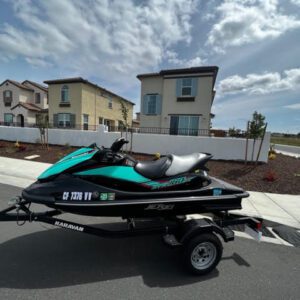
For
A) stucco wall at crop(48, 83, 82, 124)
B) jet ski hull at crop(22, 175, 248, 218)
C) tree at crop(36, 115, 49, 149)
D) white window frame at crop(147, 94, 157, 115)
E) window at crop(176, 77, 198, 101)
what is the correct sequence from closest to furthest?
jet ski hull at crop(22, 175, 248, 218), tree at crop(36, 115, 49, 149), window at crop(176, 77, 198, 101), white window frame at crop(147, 94, 157, 115), stucco wall at crop(48, 83, 82, 124)

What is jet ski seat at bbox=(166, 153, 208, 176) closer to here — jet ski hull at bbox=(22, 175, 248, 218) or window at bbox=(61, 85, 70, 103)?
jet ski hull at bbox=(22, 175, 248, 218)

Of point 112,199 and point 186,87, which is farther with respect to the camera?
point 186,87

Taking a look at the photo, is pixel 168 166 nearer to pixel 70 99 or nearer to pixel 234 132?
pixel 234 132

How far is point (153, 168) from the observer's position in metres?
2.45

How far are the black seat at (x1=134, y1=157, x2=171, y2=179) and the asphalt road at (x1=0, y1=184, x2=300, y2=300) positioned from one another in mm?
1166

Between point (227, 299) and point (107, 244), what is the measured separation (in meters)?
1.73

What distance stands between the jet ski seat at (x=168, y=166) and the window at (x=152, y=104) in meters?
13.3

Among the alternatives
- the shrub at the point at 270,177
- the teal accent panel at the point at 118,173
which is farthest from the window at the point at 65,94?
the teal accent panel at the point at 118,173

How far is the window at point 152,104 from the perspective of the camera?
50.8ft

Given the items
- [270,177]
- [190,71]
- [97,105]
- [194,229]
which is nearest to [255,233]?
[194,229]

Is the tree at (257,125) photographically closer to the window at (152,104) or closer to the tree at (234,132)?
the tree at (234,132)

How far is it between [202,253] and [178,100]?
13.6 metres

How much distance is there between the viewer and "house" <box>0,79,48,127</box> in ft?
75.8

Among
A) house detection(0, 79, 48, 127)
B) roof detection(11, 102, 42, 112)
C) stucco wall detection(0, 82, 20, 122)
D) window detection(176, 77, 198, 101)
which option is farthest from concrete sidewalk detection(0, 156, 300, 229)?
stucco wall detection(0, 82, 20, 122)
